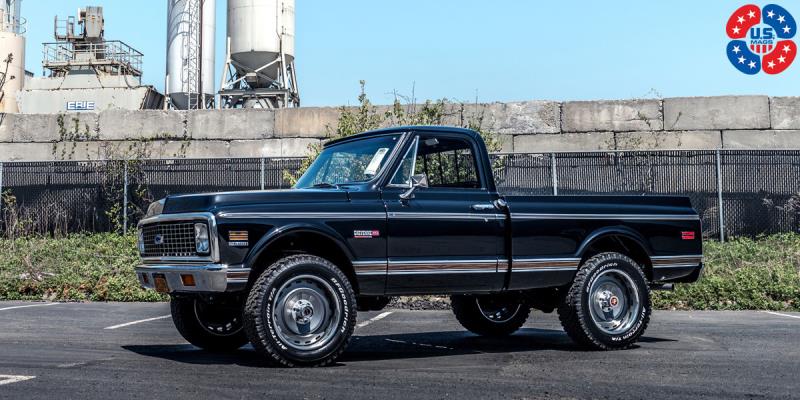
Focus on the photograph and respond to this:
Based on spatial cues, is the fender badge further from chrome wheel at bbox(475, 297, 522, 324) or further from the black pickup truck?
chrome wheel at bbox(475, 297, 522, 324)

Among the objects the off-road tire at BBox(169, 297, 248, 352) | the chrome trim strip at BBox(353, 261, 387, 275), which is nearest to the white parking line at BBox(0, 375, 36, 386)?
the off-road tire at BBox(169, 297, 248, 352)

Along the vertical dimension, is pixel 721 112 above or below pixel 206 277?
above

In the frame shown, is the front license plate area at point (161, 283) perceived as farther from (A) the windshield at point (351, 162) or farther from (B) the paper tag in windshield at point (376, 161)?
(B) the paper tag in windshield at point (376, 161)

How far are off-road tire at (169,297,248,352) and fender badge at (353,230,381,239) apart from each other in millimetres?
1894

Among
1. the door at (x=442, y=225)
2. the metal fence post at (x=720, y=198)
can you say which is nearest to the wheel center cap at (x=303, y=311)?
the door at (x=442, y=225)

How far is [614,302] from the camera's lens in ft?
30.1

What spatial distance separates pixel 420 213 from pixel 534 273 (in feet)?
4.49

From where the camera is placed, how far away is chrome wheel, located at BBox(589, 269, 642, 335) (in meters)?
9.06

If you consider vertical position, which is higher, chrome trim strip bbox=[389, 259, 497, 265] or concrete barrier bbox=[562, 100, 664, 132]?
concrete barrier bbox=[562, 100, 664, 132]

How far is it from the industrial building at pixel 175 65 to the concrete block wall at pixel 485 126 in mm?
7481

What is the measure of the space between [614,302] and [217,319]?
12.9ft

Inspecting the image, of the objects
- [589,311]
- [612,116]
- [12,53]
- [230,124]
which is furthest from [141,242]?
[12,53]

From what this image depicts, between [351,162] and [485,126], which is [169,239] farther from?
[485,126]

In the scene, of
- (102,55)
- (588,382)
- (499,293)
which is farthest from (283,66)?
(588,382)
